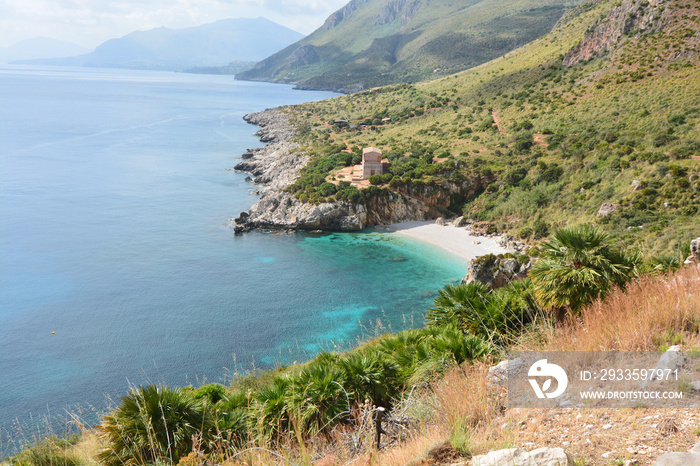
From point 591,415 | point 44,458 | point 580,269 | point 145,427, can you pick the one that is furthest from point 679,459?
point 44,458

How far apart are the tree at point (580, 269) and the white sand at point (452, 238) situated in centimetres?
3044

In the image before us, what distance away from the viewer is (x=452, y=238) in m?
45.6

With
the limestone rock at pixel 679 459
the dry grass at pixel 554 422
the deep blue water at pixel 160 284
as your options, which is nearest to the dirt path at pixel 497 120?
the deep blue water at pixel 160 284

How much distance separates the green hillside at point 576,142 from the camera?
35688 millimetres

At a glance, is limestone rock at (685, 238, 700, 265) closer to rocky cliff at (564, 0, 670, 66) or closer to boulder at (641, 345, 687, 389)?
boulder at (641, 345, 687, 389)

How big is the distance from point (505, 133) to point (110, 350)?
51371mm

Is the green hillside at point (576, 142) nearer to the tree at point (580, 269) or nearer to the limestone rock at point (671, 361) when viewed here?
the tree at point (580, 269)

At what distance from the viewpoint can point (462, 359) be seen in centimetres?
838

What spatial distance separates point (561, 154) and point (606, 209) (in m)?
13.8

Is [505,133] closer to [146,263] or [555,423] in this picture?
[146,263]

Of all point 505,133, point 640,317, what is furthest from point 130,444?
point 505,133

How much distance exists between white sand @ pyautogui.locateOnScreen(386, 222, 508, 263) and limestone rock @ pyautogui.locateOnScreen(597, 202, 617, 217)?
26.8 feet

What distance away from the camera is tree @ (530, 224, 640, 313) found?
31.6 ft

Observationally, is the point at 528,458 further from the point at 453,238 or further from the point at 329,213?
the point at 329,213
